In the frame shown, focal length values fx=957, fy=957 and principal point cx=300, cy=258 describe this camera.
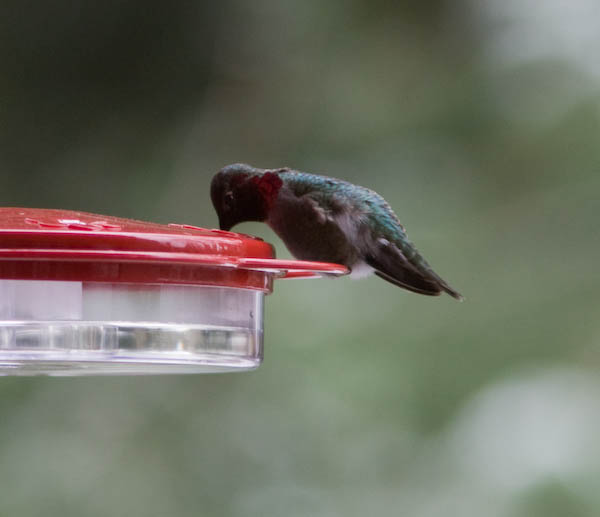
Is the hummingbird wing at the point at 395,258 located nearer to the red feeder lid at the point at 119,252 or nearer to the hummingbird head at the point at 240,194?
the hummingbird head at the point at 240,194

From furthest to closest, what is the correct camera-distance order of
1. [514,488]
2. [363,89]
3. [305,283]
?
[363,89] < [305,283] < [514,488]

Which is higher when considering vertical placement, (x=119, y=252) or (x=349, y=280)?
(x=349, y=280)

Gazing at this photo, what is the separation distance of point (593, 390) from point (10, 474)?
2.65m

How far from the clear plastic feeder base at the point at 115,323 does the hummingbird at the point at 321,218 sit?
0.79 metres

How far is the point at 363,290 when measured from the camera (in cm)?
454

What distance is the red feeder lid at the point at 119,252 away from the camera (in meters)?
1.21

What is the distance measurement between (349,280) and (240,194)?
2345 mm

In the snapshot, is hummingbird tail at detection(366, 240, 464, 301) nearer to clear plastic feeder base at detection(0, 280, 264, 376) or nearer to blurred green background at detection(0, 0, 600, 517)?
clear plastic feeder base at detection(0, 280, 264, 376)

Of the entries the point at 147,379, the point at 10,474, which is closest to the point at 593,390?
the point at 147,379

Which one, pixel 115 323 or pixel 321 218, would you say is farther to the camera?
pixel 321 218

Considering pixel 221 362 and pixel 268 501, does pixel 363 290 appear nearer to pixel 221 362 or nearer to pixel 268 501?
pixel 268 501

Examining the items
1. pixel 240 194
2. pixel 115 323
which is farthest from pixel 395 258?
pixel 115 323

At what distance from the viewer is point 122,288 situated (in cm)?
130

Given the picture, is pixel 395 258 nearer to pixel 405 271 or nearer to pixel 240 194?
pixel 405 271
